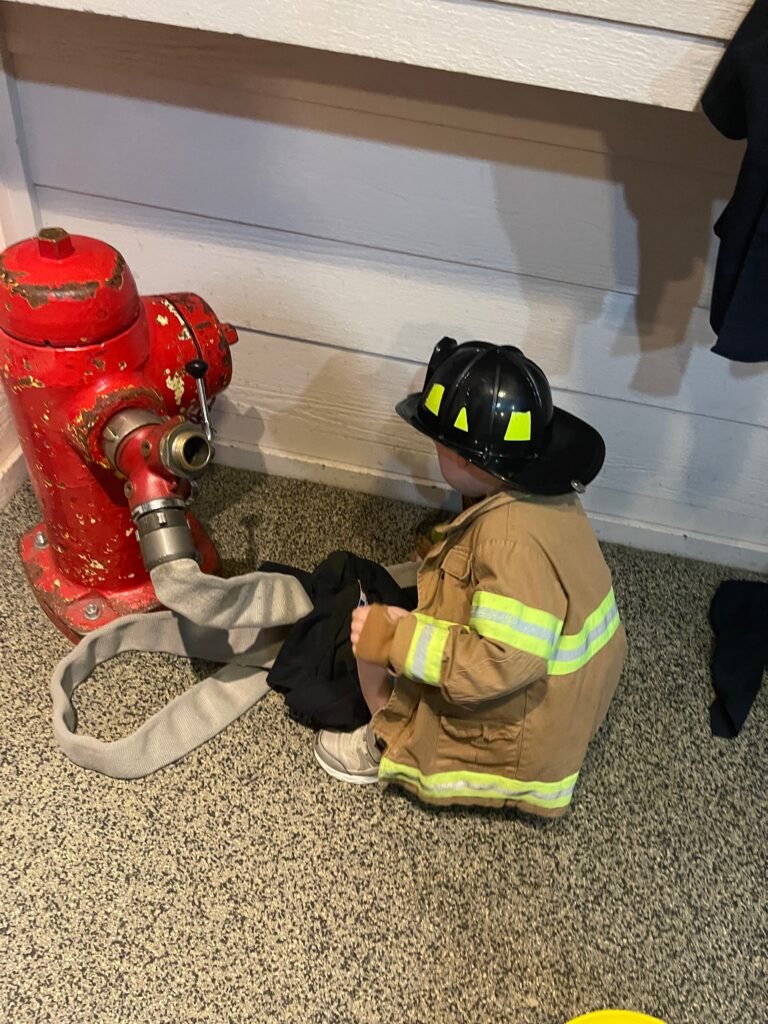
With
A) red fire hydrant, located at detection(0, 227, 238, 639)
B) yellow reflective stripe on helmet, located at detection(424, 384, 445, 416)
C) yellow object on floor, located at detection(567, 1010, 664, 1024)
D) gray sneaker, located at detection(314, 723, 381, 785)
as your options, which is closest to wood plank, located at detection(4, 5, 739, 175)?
red fire hydrant, located at detection(0, 227, 238, 639)

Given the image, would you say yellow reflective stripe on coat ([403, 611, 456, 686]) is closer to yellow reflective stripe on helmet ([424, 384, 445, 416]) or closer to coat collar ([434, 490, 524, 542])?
coat collar ([434, 490, 524, 542])

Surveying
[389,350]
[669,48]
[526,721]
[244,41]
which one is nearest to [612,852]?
[526,721]

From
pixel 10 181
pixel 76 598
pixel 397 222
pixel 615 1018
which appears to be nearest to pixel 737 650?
pixel 615 1018

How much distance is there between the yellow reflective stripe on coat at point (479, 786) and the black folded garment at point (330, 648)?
0.10 m

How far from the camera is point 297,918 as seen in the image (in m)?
0.88

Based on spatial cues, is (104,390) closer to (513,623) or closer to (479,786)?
(513,623)

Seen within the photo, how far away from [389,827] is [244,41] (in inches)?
39.5

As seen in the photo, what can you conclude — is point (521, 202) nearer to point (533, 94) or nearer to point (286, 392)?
point (533, 94)

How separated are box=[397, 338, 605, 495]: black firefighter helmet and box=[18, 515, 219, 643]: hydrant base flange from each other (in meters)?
0.49

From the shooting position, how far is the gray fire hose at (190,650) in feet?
2.90

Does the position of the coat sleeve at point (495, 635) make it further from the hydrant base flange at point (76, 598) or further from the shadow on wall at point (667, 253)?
the shadow on wall at point (667, 253)

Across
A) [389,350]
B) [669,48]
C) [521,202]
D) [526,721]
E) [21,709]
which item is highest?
[669,48]

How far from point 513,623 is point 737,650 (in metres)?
0.61

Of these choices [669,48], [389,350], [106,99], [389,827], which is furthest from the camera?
[389,350]
